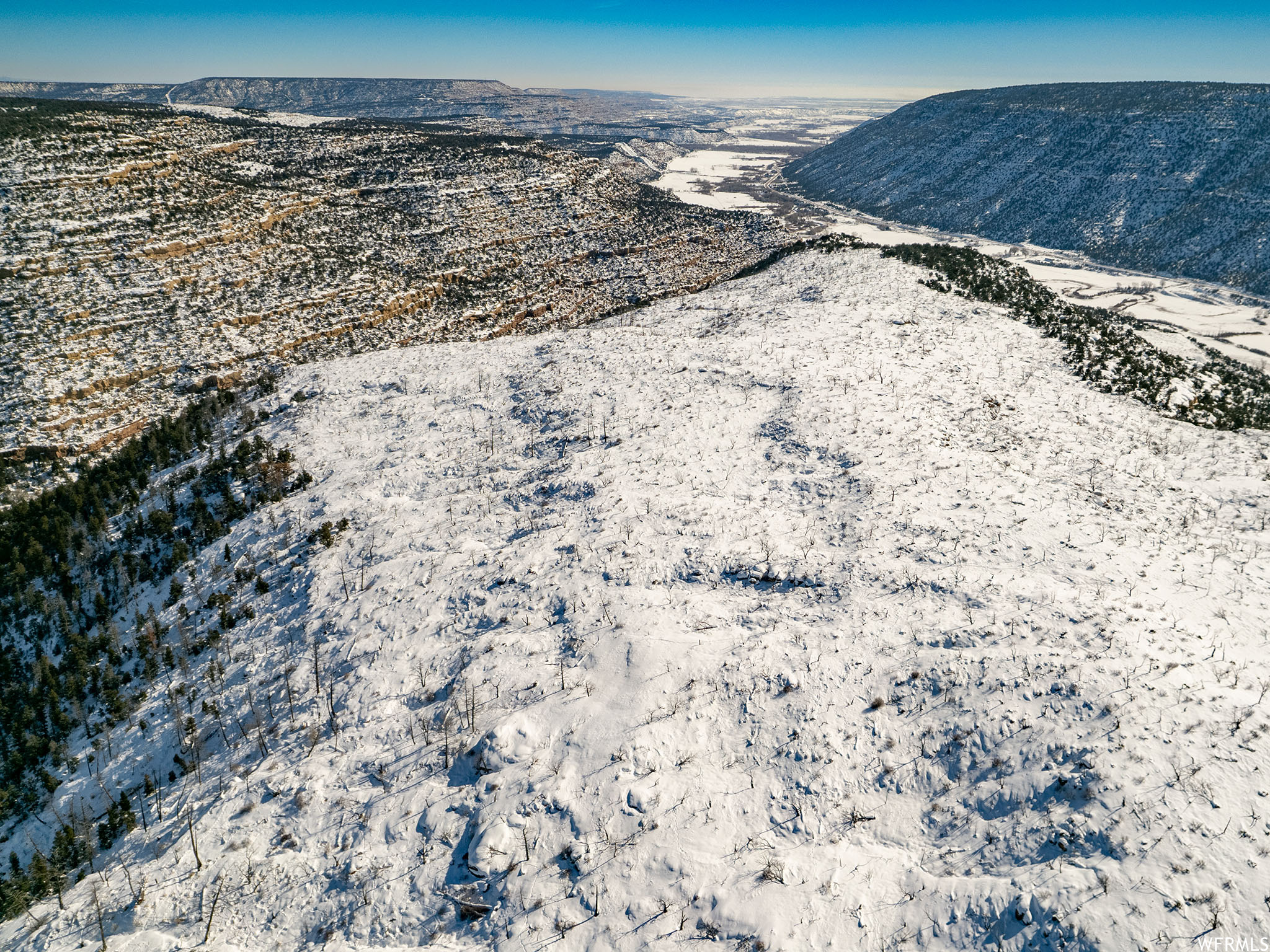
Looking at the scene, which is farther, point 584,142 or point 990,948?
point 584,142

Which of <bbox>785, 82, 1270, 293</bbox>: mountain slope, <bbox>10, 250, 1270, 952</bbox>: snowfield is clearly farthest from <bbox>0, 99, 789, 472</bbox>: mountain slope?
<bbox>785, 82, 1270, 293</bbox>: mountain slope

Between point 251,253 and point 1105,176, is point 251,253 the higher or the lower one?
the lower one

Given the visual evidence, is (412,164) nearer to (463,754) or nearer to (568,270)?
(568,270)

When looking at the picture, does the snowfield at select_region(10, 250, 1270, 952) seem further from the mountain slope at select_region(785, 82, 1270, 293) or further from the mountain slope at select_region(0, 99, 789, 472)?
the mountain slope at select_region(785, 82, 1270, 293)

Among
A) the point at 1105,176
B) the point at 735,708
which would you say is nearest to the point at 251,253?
the point at 735,708

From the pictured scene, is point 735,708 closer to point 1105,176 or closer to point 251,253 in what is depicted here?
point 251,253

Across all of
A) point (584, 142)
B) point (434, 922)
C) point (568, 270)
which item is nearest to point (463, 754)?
point (434, 922)

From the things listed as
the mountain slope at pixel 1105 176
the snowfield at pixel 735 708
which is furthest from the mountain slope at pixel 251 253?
the mountain slope at pixel 1105 176
